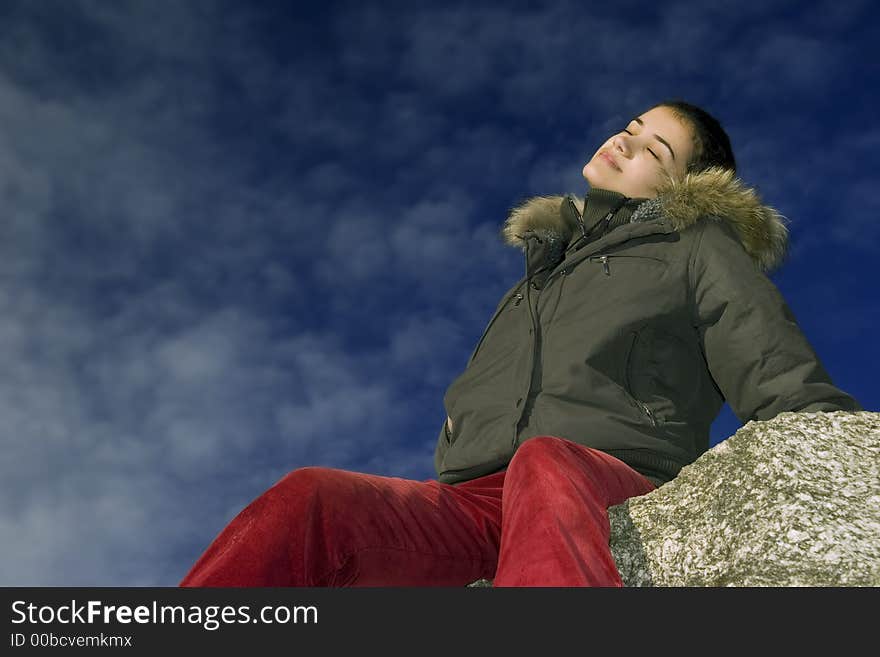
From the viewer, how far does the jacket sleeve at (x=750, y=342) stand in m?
3.35

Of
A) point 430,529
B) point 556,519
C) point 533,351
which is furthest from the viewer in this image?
point 533,351

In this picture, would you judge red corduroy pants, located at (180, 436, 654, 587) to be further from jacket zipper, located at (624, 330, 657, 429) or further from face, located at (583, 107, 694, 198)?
face, located at (583, 107, 694, 198)

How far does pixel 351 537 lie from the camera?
2961 mm

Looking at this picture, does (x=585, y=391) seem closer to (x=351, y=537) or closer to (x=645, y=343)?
(x=645, y=343)

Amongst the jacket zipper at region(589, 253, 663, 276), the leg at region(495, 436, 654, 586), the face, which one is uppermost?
the face

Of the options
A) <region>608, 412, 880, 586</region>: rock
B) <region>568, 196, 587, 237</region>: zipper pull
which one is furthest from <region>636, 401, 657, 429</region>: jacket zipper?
<region>568, 196, 587, 237</region>: zipper pull

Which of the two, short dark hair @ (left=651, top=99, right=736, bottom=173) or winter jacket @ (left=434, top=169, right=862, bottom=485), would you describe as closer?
winter jacket @ (left=434, top=169, right=862, bottom=485)

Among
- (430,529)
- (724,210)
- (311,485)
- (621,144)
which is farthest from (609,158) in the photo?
(311,485)

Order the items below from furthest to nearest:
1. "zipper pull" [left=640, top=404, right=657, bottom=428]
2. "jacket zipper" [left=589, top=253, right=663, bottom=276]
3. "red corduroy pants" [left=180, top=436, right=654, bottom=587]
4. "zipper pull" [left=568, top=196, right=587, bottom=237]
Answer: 1. "zipper pull" [left=568, top=196, right=587, bottom=237]
2. "jacket zipper" [left=589, top=253, right=663, bottom=276]
3. "zipper pull" [left=640, top=404, right=657, bottom=428]
4. "red corduroy pants" [left=180, top=436, right=654, bottom=587]

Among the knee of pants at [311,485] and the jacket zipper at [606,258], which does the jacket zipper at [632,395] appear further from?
the knee of pants at [311,485]

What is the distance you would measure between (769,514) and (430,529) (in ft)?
3.99

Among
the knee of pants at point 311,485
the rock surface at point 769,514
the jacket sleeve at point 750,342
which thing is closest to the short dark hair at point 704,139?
the jacket sleeve at point 750,342

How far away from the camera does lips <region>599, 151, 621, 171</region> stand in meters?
4.84

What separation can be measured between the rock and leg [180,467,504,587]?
1.97ft
